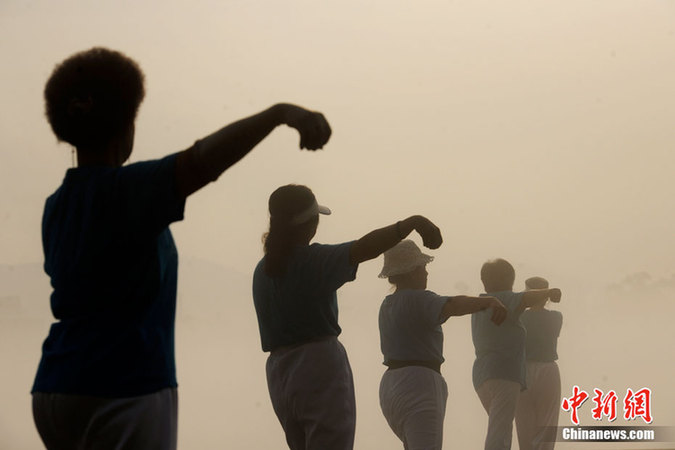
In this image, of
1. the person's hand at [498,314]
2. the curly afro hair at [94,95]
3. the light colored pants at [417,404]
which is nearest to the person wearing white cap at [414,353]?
the light colored pants at [417,404]

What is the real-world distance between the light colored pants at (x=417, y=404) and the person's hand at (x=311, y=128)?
74.7 inches

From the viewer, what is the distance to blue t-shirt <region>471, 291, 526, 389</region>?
3621 millimetres

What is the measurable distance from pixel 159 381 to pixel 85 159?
330mm

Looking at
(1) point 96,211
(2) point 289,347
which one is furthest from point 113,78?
(2) point 289,347

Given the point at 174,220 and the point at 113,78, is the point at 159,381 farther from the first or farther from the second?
the point at 113,78

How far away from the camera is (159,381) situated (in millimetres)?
1115

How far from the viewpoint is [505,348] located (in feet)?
11.9

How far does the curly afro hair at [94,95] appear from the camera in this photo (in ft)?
3.86

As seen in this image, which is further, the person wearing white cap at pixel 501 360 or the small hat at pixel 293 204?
the person wearing white cap at pixel 501 360

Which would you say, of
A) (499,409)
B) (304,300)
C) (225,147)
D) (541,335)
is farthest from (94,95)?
(541,335)

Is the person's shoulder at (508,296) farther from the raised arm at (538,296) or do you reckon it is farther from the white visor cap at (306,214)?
the white visor cap at (306,214)

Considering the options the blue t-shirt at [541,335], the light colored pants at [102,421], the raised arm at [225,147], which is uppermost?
the blue t-shirt at [541,335]

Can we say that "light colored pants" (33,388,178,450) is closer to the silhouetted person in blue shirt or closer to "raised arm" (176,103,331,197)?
the silhouetted person in blue shirt

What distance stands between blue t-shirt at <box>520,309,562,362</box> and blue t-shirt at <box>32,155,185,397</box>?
3.13 meters
